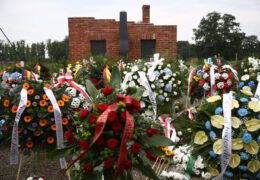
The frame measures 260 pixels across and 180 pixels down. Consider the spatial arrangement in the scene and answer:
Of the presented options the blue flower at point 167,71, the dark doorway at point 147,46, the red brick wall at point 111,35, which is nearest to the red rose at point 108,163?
the blue flower at point 167,71

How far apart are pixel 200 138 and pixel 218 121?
0.75ft

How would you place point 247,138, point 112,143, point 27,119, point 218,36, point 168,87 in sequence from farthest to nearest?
point 218,36, point 168,87, point 27,119, point 247,138, point 112,143

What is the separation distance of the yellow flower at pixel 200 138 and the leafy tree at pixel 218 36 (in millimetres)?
29289

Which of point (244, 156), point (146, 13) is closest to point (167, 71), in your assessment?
point (244, 156)

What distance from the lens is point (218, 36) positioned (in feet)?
99.5

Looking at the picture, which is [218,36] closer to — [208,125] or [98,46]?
[98,46]

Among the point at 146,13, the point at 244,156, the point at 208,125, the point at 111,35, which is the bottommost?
the point at 244,156

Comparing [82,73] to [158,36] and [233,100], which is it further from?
[158,36]

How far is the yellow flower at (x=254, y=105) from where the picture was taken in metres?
1.92

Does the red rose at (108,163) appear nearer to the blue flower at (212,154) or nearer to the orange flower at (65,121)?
the blue flower at (212,154)

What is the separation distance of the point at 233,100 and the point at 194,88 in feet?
8.59

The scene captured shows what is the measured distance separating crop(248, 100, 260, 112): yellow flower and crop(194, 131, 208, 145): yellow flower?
45 cm

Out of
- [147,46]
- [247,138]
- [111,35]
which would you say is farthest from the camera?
[147,46]

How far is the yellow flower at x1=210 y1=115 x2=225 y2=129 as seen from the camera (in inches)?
75.7
